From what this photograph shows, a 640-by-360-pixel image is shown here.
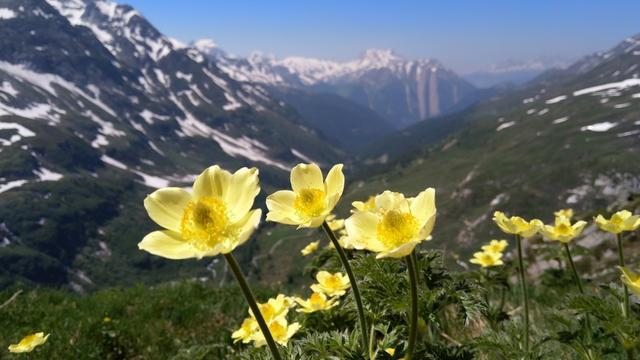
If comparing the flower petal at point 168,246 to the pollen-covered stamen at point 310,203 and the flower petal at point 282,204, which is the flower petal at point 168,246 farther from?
the pollen-covered stamen at point 310,203

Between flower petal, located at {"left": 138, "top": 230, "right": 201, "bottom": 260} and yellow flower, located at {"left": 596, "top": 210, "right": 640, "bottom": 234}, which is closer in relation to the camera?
flower petal, located at {"left": 138, "top": 230, "right": 201, "bottom": 260}

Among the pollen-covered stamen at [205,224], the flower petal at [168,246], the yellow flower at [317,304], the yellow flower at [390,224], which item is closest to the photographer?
the flower petal at [168,246]

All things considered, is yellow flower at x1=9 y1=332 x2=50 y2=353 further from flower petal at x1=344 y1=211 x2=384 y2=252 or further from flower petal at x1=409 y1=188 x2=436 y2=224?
flower petal at x1=409 y1=188 x2=436 y2=224

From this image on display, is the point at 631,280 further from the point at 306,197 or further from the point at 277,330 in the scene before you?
the point at 277,330

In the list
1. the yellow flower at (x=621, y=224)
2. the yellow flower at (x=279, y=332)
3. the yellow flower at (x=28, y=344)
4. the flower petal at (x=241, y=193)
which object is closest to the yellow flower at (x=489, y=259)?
the yellow flower at (x=621, y=224)

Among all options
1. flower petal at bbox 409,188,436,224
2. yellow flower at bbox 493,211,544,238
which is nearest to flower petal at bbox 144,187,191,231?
flower petal at bbox 409,188,436,224

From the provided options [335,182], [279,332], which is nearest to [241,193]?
[335,182]

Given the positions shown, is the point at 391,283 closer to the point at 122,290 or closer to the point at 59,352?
the point at 59,352
